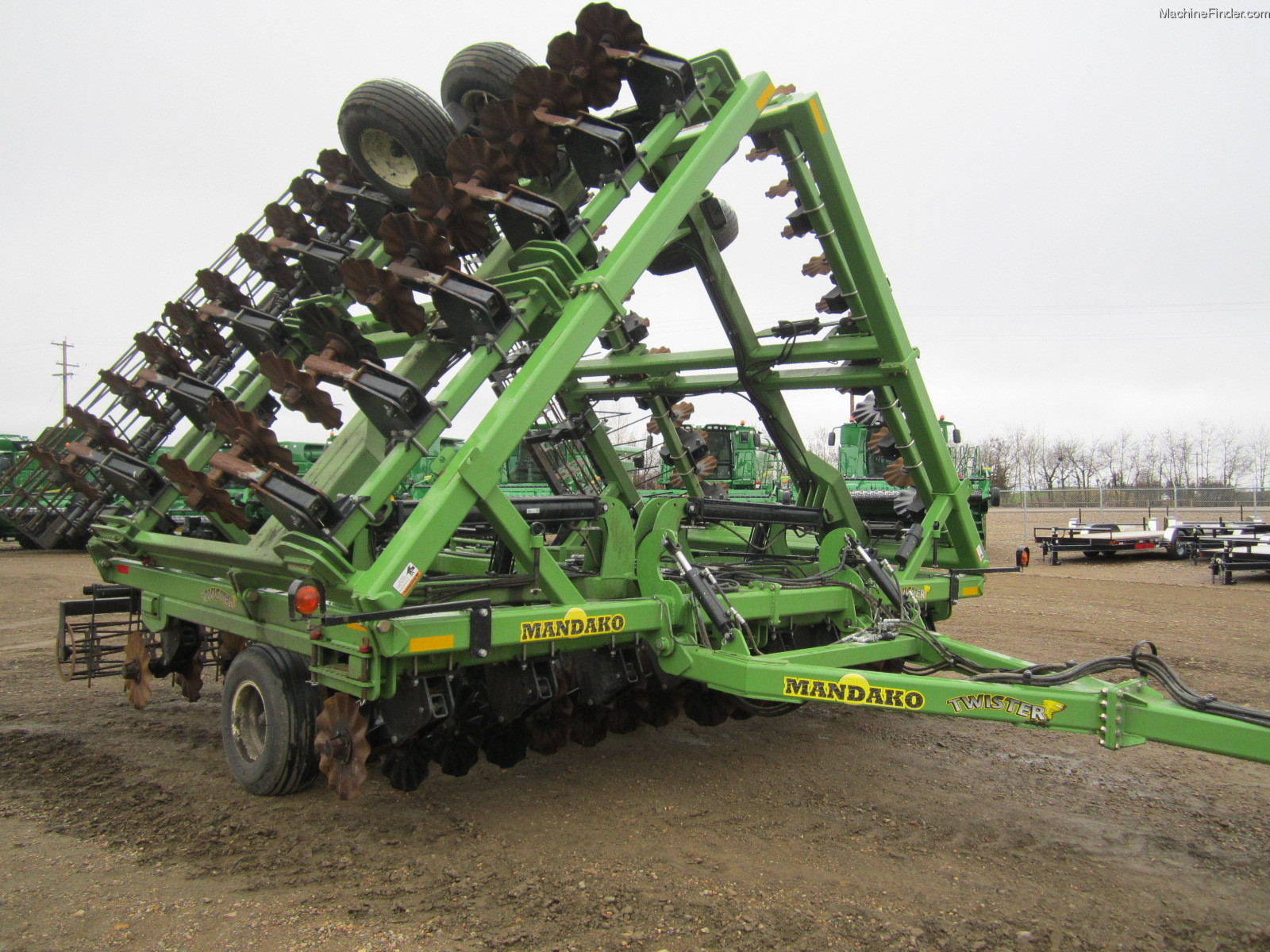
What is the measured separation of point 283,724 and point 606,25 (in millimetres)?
3629

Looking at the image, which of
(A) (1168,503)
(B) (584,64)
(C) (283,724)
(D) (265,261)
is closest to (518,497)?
(C) (283,724)

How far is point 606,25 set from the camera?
4574 millimetres

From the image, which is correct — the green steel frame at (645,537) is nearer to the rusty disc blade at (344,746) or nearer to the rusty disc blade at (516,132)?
the rusty disc blade at (344,746)

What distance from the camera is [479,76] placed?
525 centimetres

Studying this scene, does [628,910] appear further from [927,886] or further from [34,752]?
[34,752]

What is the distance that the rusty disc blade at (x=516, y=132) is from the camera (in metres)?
4.48

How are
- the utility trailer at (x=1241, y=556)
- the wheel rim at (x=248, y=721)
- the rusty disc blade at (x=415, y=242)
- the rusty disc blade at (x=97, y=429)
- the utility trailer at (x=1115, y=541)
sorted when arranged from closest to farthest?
the rusty disc blade at (x=415, y=242)
the wheel rim at (x=248, y=721)
the rusty disc blade at (x=97, y=429)
the utility trailer at (x=1241, y=556)
the utility trailer at (x=1115, y=541)

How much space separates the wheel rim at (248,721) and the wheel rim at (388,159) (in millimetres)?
2817

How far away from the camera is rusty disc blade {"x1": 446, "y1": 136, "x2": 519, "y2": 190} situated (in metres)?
Answer: 4.36

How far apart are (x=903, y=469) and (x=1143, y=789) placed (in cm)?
227

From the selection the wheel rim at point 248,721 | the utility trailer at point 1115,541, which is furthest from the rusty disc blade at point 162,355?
the utility trailer at point 1115,541

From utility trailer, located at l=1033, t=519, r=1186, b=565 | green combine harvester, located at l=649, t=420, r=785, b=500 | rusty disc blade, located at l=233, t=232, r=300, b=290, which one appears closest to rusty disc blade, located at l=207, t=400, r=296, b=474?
rusty disc blade, located at l=233, t=232, r=300, b=290

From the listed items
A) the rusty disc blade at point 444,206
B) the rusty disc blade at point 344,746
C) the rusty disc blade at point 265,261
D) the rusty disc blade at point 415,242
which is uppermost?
the rusty disc blade at point 265,261

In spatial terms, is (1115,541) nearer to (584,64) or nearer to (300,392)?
(584,64)
